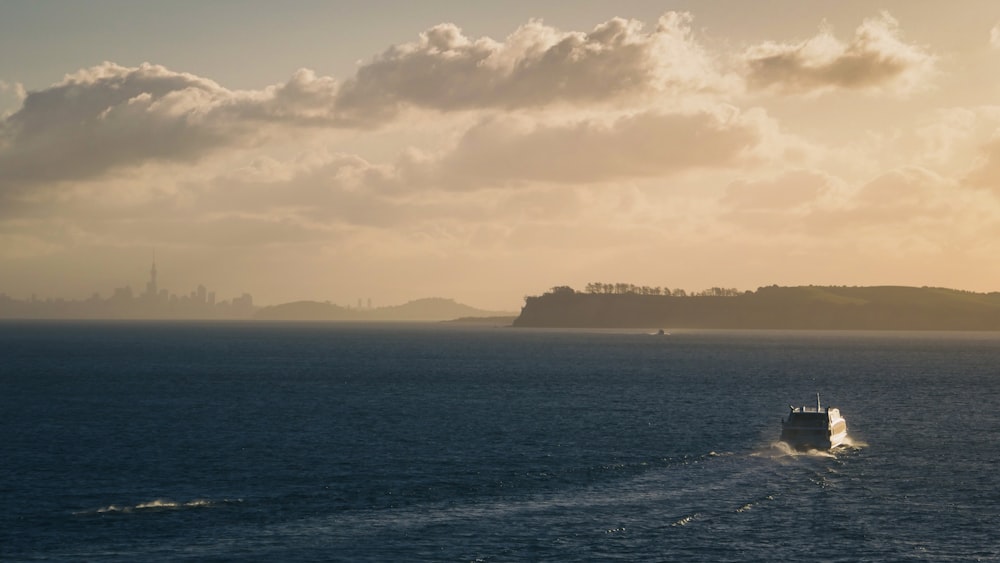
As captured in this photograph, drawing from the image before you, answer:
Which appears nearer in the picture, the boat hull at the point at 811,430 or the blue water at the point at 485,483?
the blue water at the point at 485,483

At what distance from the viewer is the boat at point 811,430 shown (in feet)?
329

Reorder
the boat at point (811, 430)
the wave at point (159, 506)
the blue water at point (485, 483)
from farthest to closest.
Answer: the boat at point (811, 430)
the wave at point (159, 506)
the blue water at point (485, 483)

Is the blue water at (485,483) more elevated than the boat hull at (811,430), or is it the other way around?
the boat hull at (811,430)

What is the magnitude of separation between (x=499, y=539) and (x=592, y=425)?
200 ft

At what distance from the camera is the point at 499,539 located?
2373 inches

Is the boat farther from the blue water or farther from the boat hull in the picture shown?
the blue water

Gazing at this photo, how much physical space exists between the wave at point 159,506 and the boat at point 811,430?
191 ft

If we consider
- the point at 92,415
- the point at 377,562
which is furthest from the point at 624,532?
the point at 92,415

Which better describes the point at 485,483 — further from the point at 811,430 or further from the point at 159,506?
the point at 811,430

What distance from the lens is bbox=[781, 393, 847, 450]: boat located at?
10031 cm

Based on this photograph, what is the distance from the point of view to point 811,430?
3979 inches

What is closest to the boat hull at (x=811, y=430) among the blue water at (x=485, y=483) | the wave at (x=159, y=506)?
the blue water at (x=485, y=483)

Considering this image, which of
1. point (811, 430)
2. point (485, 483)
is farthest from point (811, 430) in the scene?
point (485, 483)

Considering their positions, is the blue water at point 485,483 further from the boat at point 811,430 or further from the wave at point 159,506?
the boat at point 811,430
